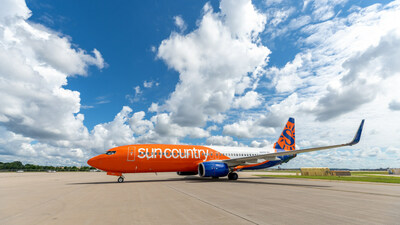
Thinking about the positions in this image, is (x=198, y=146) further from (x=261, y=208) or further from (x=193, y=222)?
(x=193, y=222)

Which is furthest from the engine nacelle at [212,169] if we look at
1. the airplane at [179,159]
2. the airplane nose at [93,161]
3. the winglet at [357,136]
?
the winglet at [357,136]

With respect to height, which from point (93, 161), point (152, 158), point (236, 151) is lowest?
point (93, 161)

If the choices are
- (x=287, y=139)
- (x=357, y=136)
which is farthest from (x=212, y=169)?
(x=287, y=139)

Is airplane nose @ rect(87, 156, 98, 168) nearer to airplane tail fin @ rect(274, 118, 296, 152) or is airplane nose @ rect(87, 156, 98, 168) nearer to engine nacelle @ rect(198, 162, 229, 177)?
engine nacelle @ rect(198, 162, 229, 177)

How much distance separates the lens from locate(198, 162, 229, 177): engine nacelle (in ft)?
73.0

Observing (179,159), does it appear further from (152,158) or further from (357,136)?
(357,136)

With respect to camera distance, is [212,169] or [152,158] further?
[212,169]

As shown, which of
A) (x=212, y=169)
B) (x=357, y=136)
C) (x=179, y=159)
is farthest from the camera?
(x=179, y=159)

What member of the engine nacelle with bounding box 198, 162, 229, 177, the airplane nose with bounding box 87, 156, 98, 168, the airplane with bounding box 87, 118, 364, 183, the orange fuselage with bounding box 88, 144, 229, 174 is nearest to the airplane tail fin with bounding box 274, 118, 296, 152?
the airplane with bounding box 87, 118, 364, 183

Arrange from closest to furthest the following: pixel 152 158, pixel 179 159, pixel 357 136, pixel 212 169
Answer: pixel 357 136 → pixel 152 158 → pixel 212 169 → pixel 179 159

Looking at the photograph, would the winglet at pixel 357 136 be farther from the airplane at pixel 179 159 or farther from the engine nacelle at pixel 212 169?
the engine nacelle at pixel 212 169

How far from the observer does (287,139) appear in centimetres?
3328

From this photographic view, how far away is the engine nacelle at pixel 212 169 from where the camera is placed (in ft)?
73.0

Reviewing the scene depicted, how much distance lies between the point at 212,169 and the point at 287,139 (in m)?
16.4
